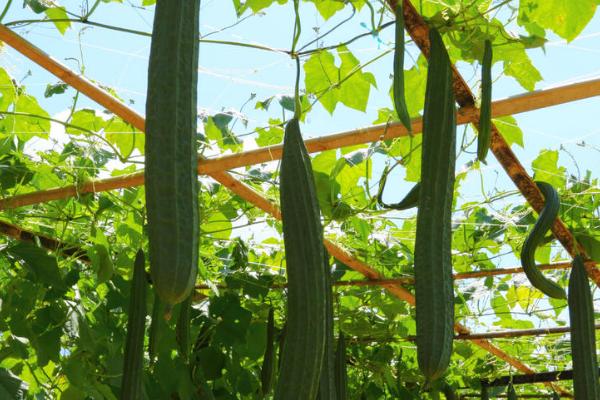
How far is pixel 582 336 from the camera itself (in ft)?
12.1

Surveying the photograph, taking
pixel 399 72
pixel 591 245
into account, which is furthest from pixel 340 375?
pixel 399 72

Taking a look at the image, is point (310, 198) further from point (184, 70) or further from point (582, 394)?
point (582, 394)

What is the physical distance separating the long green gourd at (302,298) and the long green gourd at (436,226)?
0.25 meters

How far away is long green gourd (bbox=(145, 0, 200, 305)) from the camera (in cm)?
165

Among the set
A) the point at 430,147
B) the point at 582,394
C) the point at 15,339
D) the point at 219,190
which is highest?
the point at 219,190

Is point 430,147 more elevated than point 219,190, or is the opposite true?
point 219,190

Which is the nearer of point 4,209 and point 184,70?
point 184,70

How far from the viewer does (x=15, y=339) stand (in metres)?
4.24

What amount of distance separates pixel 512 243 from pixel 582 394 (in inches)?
68.3

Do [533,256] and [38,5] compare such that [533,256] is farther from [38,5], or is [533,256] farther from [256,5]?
[38,5]

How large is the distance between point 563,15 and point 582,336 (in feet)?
4.20

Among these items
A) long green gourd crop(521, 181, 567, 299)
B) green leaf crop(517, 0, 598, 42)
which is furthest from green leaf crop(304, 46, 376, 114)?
long green gourd crop(521, 181, 567, 299)

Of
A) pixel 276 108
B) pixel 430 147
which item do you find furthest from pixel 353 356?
pixel 430 147

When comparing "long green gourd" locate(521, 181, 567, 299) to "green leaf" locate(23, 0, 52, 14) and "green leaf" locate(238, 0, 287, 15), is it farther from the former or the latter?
"green leaf" locate(23, 0, 52, 14)
